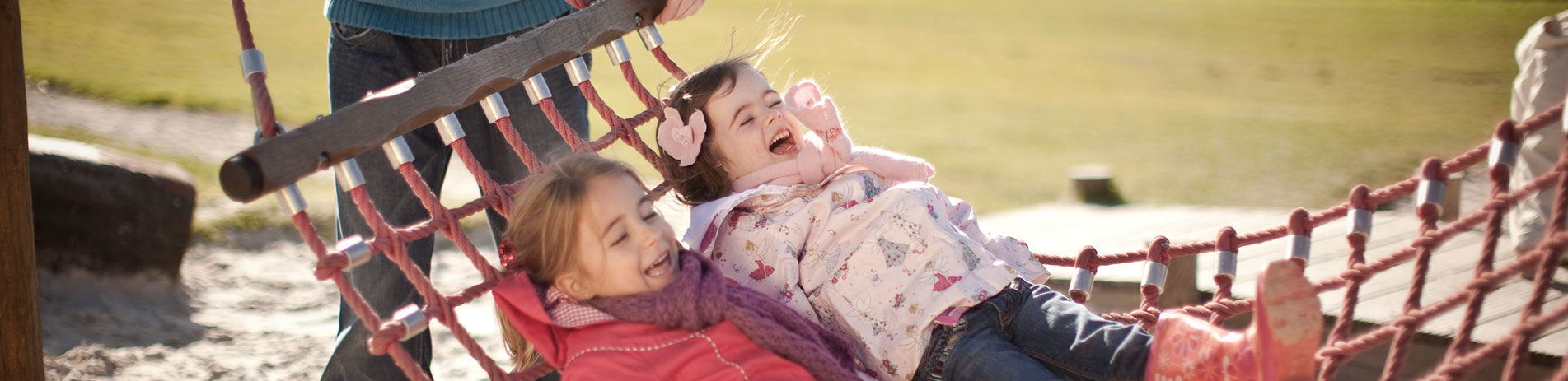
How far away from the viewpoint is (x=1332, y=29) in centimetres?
1209

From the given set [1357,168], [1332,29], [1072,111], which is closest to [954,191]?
[1357,168]

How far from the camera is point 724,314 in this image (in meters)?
1.59

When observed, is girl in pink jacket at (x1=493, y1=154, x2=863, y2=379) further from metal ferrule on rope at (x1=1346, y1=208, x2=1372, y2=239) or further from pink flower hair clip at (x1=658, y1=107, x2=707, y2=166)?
metal ferrule on rope at (x1=1346, y1=208, x2=1372, y2=239)

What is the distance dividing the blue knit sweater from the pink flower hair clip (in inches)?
11.2

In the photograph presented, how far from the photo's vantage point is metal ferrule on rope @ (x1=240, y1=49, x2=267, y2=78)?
1.58m

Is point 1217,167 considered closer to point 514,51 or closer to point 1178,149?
point 1178,149

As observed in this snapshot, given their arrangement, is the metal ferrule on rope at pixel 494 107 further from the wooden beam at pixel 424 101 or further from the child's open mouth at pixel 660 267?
the child's open mouth at pixel 660 267

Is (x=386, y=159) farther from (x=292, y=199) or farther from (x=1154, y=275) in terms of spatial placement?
(x=1154, y=275)

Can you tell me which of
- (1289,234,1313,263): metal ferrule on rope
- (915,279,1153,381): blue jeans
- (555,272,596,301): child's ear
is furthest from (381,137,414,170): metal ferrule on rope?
(1289,234,1313,263): metal ferrule on rope

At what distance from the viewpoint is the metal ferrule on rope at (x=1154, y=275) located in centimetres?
206

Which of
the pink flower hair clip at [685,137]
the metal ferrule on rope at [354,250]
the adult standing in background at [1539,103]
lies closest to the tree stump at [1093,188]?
the adult standing in background at [1539,103]

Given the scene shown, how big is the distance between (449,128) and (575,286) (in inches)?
11.7

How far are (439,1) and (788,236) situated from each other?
0.64 metres

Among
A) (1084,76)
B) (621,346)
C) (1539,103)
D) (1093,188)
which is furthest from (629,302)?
(1084,76)
